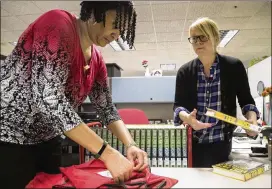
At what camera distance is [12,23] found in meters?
4.52

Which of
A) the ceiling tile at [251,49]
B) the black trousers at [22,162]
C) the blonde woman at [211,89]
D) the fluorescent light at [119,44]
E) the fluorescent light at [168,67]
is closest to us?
the black trousers at [22,162]

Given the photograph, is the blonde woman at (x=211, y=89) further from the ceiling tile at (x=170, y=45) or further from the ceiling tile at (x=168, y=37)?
the ceiling tile at (x=170, y=45)

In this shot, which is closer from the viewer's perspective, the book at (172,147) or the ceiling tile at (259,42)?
the book at (172,147)

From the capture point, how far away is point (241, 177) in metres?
0.80

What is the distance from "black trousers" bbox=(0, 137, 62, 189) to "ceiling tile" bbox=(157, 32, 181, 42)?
456 centimetres

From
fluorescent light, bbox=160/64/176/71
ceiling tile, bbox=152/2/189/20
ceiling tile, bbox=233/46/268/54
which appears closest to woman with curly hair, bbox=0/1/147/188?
ceiling tile, bbox=152/2/189/20

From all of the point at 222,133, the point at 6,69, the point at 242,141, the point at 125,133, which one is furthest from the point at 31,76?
the point at 242,141

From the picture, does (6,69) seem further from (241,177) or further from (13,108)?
(241,177)

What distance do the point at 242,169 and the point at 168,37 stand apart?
15.6ft

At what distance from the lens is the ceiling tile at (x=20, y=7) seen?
3.74 meters

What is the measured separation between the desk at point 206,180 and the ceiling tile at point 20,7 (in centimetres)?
359

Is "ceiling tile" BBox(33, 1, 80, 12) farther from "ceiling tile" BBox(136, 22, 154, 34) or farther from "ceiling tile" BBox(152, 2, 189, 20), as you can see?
"ceiling tile" BBox(136, 22, 154, 34)

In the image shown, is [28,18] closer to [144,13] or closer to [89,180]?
[144,13]

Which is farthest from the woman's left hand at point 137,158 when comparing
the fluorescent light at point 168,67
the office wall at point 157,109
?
Result: the fluorescent light at point 168,67
